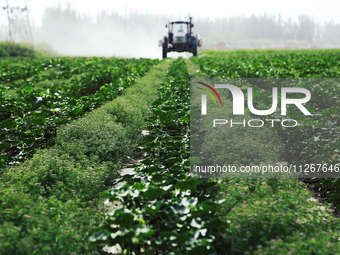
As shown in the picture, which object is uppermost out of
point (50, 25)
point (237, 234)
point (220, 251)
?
point (50, 25)

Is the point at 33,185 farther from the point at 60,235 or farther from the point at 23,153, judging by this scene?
the point at 23,153

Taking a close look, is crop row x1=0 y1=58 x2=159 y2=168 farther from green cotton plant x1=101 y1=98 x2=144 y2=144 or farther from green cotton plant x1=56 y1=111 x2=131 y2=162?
green cotton plant x1=101 y1=98 x2=144 y2=144

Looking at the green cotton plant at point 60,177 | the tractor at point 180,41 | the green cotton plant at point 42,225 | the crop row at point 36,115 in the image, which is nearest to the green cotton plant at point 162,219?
the green cotton plant at point 42,225

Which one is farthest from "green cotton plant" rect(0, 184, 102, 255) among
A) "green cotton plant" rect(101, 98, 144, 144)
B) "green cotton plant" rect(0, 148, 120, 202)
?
"green cotton plant" rect(101, 98, 144, 144)

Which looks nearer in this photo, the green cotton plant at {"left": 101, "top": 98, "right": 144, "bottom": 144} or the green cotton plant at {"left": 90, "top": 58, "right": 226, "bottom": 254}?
the green cotton plant at {"left": 90, "top": 58, "right": 226, "bottom": 254}

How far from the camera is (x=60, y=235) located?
10.4 ft

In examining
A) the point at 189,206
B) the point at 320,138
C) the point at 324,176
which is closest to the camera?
the point at 189,206

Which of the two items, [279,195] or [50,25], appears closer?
[279,195]

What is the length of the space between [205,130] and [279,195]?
2.93 m

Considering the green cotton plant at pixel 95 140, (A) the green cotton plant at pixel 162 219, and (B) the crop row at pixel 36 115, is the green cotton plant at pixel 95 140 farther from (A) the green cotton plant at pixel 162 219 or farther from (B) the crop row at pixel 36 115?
(A) the green cotton plant at pixel 162 219

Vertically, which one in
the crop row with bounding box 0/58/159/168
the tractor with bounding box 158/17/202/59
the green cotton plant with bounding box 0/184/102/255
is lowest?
the green cotton plant with bounding box 0/184/102/255

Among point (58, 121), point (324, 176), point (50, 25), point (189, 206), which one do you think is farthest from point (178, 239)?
point (50, 25)

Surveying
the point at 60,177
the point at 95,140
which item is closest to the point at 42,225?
the point at 60,177

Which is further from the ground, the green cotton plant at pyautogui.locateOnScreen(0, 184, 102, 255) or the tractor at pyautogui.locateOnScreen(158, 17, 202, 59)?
the tractor at pyautogui.locateOnScreen(158, 17, 202, 59)
